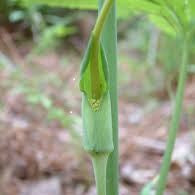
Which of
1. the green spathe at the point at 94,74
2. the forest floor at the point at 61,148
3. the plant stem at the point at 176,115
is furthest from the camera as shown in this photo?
the forest floor at the point at 61,148

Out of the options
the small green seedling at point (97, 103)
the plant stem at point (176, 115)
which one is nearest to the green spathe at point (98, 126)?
the small green seedling at point (97, 103)

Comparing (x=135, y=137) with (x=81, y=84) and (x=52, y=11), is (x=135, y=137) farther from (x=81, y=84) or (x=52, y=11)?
(x=52, y=11)

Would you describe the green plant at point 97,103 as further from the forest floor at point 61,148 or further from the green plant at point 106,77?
the forest floor at point 61,148

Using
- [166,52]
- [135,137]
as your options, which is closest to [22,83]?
[135,137]

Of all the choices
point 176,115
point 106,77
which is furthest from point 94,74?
point 176,115

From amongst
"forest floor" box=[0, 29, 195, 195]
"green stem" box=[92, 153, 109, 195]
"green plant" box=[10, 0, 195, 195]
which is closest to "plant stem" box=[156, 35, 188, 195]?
"green plant" box=[10, 0, 195, 195]
